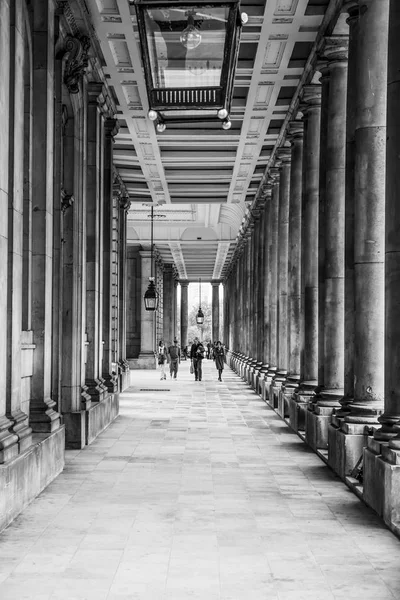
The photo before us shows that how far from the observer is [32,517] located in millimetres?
9719

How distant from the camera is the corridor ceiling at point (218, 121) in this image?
1694 centimetres

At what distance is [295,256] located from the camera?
73.3 ft

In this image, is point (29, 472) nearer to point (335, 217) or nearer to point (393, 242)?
point (393, 242)

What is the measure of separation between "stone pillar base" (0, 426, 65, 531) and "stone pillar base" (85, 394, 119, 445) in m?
3.22

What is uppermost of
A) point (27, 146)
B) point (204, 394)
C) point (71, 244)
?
point (27, 146)

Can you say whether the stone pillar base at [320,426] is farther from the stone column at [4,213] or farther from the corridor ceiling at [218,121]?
the stone column at [4,213]

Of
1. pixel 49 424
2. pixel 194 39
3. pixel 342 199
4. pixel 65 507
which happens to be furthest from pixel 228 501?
pixel 342 199

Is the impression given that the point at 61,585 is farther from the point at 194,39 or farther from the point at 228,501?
the point at 194,39

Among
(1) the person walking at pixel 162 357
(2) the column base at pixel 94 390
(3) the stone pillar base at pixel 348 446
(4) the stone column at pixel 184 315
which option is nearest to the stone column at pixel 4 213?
(3) the stone pillar base at pixel 348 446

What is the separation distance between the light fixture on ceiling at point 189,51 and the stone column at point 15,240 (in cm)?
204

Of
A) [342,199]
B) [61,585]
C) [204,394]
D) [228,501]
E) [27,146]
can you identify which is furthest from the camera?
[204,394]

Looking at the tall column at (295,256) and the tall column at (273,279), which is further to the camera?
the tall column at (273,279)

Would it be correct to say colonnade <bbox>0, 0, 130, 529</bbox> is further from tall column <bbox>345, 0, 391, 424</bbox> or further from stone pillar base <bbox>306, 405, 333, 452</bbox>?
tall column <bbox>345, 0, 391, 424</bbox>

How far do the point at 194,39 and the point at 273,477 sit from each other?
6.57m
